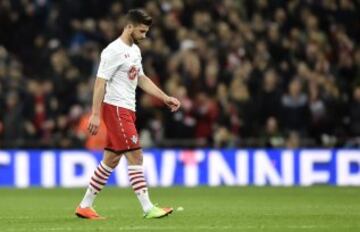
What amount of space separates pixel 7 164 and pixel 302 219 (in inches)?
442

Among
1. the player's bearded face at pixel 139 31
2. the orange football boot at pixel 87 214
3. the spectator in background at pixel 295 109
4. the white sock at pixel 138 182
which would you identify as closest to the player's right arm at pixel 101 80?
the player's bearded face at pixel 139 31

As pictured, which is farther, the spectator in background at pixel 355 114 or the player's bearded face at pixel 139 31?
the spectator in background at pixel 355 114

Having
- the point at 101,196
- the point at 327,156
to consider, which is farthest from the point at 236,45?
the point at 101,196

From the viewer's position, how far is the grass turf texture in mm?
10594

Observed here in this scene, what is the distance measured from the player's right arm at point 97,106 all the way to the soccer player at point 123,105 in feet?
0.04

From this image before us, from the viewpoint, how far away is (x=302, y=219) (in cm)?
1141

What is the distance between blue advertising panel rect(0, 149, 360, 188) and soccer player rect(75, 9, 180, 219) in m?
9.85

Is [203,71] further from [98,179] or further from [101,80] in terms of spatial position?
[101,80]

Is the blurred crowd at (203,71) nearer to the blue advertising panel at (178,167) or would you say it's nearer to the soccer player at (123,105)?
the blue advertising panel at (178,167)

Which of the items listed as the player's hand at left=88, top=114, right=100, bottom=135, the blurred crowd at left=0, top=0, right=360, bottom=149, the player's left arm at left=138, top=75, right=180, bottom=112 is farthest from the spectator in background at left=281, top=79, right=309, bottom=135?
the player's hand at left=88, top=114, right=100, bottom=135

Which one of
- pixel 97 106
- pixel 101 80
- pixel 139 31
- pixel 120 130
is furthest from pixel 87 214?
pixel 139 31

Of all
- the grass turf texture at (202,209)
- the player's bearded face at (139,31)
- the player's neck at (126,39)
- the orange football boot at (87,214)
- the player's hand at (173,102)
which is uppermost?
the player's bearded face at (139,31)

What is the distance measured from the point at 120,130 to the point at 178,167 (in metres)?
10.3

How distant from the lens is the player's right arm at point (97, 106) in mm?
11031
